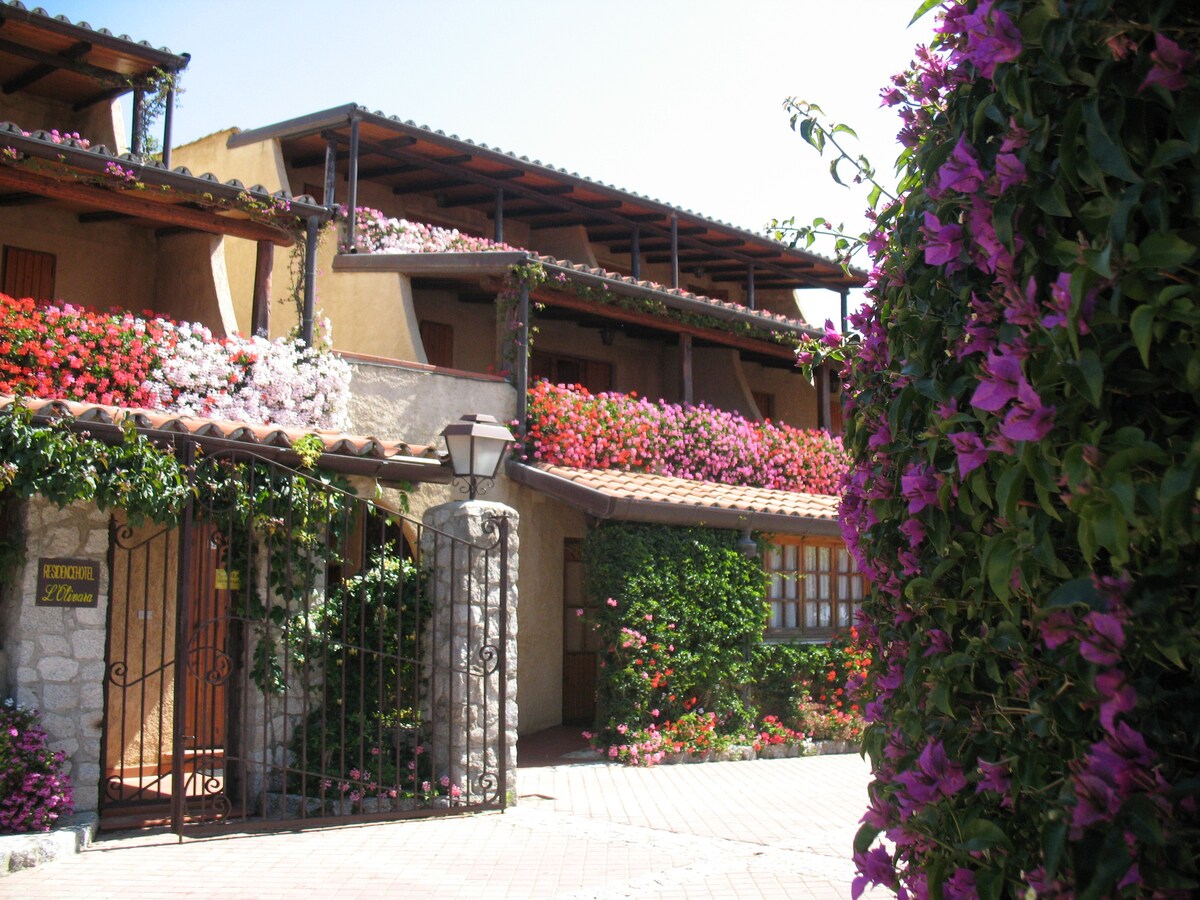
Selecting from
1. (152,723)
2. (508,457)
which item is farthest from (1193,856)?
(508,457)

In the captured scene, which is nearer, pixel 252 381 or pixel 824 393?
pixel 252 381

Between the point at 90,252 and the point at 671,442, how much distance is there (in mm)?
7755

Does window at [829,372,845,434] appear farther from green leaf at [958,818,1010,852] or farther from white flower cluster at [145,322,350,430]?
green leaf at [958,818,1010,852]

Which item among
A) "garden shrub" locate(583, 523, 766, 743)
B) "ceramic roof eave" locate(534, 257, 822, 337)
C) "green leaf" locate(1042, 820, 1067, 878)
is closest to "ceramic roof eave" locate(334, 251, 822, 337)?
"ceramic roof eave" locate(534, 257, 822, 337)

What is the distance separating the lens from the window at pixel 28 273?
13633 mm

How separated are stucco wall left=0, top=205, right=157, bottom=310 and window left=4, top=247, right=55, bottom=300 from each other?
0.07 m

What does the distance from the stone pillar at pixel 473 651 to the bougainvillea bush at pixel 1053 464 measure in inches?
265

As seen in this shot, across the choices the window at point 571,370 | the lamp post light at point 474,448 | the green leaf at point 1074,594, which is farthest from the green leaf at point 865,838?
the window at point 571,370

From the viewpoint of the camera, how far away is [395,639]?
9852 mm

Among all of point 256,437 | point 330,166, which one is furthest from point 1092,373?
point 330,166

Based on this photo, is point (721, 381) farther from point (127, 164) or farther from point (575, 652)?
point (127, 164)

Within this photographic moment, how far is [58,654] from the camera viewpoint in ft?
27.1

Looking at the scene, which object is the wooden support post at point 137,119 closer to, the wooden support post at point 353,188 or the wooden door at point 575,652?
the wooden support post at point 353,188

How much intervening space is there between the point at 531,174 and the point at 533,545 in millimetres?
6174
